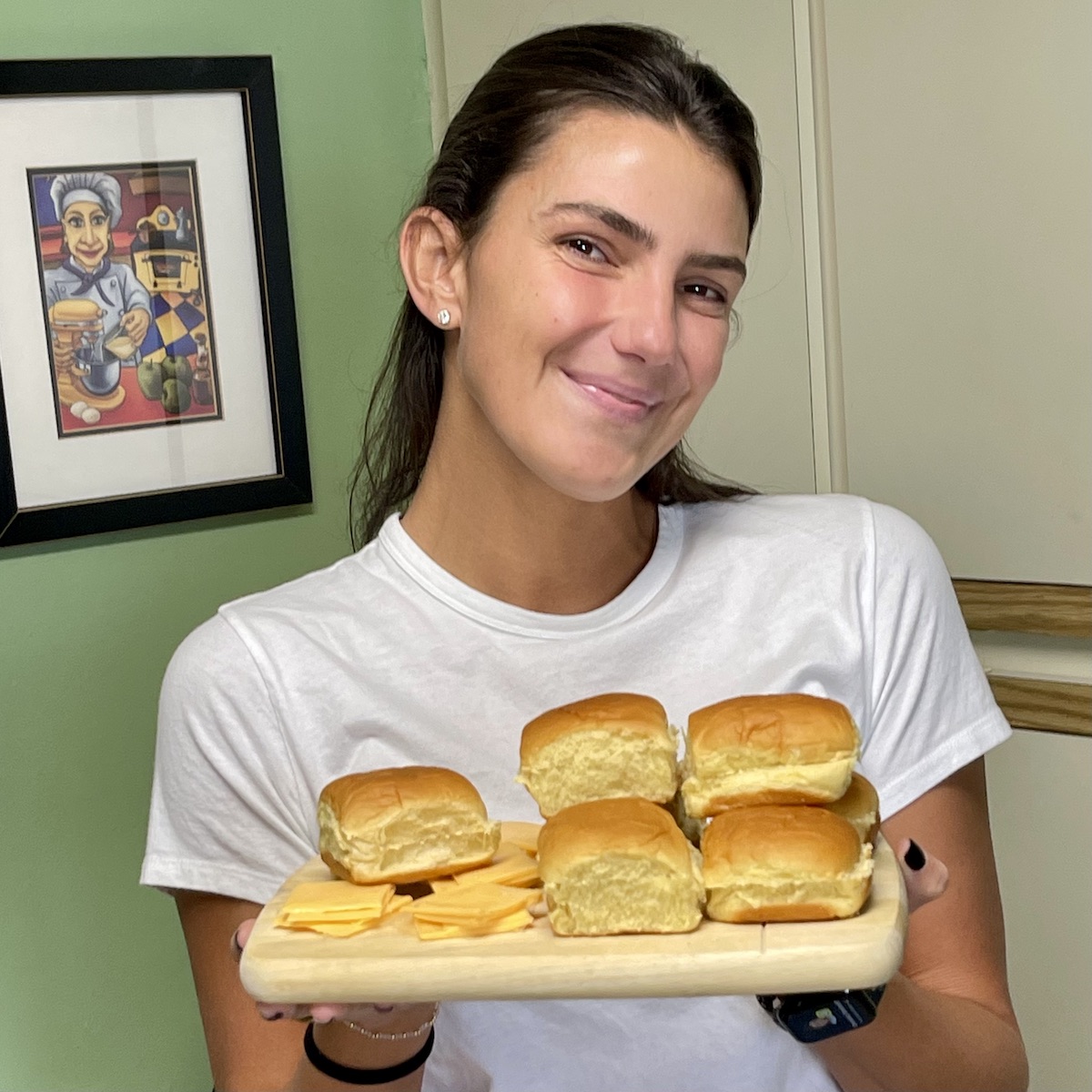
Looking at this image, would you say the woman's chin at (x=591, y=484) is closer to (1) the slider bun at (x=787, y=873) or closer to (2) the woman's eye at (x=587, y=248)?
(2) the woman's eye at (x=587, y=248)

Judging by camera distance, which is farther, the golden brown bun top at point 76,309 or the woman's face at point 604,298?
the golden brown bun top at point 76,309

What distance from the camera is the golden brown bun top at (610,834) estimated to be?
0.79 metres

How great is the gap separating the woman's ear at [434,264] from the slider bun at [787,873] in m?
0.60

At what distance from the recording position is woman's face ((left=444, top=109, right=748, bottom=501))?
1081mm

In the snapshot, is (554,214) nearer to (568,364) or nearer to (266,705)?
(568,364)

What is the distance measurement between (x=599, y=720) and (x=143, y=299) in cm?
125

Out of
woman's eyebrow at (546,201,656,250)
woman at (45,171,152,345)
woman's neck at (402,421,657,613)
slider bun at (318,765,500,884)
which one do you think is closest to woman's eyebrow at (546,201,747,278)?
woman's eyebrow at (546,201,656,250)

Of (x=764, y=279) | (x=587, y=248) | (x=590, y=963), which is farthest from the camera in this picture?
(x=764, y=279)

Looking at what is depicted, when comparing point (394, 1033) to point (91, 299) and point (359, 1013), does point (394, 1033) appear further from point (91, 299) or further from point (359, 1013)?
point (91, 299)

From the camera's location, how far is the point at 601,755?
886mm

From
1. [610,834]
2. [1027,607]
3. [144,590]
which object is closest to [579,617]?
[610,834]

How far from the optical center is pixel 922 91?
157 cm

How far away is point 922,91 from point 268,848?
107 centimetres

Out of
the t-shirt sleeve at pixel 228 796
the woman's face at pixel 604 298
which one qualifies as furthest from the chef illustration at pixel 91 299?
the woman's face at pixel 604 298
